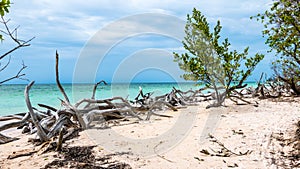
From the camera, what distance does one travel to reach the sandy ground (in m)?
3.97

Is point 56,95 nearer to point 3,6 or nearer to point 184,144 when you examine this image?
point 184,144

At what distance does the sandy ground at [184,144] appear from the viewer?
13.0ft

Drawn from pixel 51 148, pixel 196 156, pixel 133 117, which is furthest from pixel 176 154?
pixel 133 117

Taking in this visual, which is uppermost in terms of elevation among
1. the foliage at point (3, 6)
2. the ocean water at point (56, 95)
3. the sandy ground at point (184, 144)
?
the foliage at point (3, 6)

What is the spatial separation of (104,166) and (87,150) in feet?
2.87

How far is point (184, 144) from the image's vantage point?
4.84m

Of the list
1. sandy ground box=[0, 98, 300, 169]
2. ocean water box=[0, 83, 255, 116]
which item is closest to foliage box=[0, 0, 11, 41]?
sandy ground box=[0, 98, 300, 169]

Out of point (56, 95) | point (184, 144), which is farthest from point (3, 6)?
point (56, 95)

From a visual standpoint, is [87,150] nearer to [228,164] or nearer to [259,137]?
[228,164]

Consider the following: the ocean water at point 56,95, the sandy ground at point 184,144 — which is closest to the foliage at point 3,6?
the sandy ground at point 184,144

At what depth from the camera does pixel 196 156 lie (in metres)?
4.17

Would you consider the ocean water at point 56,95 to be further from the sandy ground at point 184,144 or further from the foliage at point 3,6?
the foliage at point 3,6

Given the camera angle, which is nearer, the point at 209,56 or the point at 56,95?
the point at 209,56

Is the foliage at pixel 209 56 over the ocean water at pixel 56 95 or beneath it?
over
